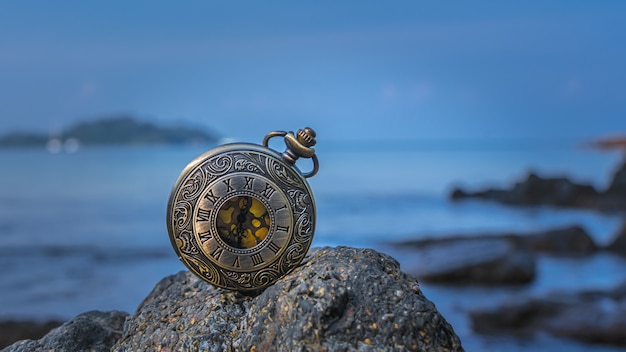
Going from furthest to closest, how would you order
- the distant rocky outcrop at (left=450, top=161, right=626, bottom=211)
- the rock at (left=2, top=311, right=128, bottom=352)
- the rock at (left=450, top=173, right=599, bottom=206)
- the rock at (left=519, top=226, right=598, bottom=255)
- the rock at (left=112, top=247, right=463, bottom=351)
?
the rock at (left=450, top=173, right=599, bottom=206), the distant rocky outcrop at (left=450, top=161, right=626, bottom=211), the rock at (left=519, top=226, right=598, bottom=255), the rock at (left=2, top=311, right=128, bottom=352), the rock at (left=112, top=247, right=463, bottom=351)

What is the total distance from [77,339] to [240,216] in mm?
1140

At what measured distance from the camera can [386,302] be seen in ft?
9.97

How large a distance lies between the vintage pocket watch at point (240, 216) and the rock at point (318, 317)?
0.39 feet

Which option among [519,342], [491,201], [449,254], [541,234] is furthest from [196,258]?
[491,201]

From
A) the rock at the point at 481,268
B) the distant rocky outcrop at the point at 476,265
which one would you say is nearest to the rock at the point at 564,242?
the distant rocky outcrop at the point at 476,265

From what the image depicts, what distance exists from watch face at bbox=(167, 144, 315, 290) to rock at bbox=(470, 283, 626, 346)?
5.15 meters

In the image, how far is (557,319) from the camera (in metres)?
7.75

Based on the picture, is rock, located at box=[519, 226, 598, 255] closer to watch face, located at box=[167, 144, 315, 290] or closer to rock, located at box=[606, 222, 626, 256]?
rock, located at box=[606, 222, 626, 256]

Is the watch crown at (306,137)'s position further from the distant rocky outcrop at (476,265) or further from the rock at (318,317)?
the distant rocky outcrop at (476,265)

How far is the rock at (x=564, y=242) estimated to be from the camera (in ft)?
42.4

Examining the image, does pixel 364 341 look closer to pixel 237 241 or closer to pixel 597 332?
pixel 237 241

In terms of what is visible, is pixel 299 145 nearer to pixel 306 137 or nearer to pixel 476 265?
pixel 306 137

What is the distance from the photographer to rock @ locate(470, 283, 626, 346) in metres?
7.43

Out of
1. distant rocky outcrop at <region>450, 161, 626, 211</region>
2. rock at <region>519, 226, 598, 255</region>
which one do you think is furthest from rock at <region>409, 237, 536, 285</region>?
distant rocky outcrop at <region>450, 161, 626, 211</region>
